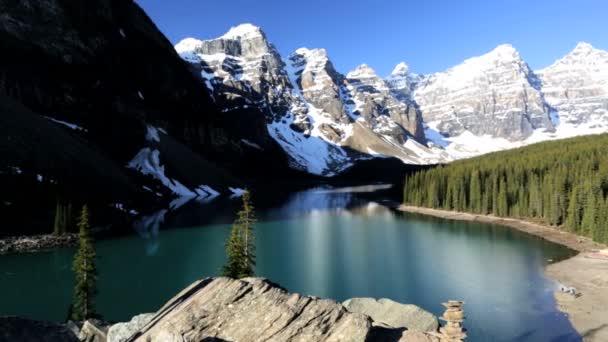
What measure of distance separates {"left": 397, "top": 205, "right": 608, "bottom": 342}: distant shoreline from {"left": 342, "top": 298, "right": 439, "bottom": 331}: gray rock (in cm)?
1609

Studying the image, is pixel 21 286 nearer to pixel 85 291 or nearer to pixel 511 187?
pixel 85 291

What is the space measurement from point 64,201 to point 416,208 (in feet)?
318

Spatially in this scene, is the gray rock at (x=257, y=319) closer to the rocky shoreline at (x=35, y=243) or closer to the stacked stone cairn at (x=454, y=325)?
the stacked stone cairn at (x=454, y=325)

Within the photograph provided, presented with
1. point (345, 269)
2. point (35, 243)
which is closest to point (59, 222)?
point (35, 243)

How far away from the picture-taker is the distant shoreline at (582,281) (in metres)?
37.8

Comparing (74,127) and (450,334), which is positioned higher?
(74,127)

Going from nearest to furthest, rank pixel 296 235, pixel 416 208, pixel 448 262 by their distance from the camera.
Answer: pixel 448 262
pixel 296 235
pixel 416 208

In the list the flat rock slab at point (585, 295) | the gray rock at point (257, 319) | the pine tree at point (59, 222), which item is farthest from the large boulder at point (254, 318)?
the pine tree at point (59, 222)

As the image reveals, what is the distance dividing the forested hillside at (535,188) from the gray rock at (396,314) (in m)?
62.4

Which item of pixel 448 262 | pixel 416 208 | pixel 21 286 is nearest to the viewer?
pixel 21 286

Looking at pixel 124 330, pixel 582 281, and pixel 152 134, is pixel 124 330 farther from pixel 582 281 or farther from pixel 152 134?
pixel 152 134

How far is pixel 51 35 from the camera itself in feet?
554

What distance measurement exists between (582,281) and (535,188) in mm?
58526

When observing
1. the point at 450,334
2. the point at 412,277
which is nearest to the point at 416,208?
the point at 412,277
